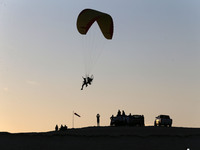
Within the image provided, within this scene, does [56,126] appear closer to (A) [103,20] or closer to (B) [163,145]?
(A) [103,20]

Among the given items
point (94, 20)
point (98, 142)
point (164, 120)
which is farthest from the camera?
point (164, 120)

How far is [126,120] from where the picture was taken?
53.7m

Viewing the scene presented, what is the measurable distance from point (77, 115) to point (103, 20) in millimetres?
14169

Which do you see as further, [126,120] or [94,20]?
[126,120]

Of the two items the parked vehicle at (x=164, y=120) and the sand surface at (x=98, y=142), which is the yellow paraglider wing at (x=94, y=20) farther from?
the sand surface at (x=98, y=142)

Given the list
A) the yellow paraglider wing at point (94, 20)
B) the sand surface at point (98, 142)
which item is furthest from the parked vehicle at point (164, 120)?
the sand surface at point (98, 142)

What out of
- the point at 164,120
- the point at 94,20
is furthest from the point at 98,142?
the point at 164,120

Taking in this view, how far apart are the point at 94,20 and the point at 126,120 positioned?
11.2 m

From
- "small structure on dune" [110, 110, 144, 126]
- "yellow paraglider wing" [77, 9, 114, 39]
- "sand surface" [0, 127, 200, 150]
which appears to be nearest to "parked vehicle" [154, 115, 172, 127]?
"small structure on dune" [110, 110, 144, 126]

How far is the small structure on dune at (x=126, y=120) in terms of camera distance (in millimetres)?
53500

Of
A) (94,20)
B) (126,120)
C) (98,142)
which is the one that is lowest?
(98,142)

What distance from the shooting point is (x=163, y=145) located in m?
38.4

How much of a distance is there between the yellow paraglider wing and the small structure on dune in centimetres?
840

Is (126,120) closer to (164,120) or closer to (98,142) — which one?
(164,120)
